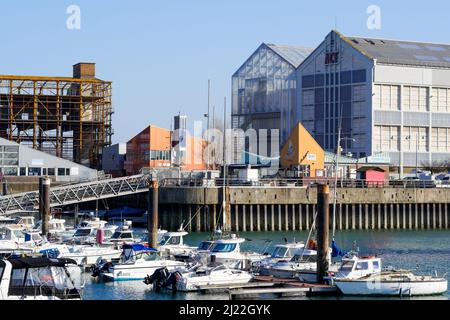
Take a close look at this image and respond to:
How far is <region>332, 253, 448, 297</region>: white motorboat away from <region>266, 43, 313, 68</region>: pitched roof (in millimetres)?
98563

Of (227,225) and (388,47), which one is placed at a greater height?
(388,47)

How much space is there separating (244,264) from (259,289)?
7.19 metres

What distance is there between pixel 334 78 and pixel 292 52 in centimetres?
2056

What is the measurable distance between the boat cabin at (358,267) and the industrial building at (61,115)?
276 feet

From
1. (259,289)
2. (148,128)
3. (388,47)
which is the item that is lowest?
(259,289)

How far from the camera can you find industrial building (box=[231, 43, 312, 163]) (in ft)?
465

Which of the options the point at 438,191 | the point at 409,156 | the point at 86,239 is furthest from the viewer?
the point at 409,156

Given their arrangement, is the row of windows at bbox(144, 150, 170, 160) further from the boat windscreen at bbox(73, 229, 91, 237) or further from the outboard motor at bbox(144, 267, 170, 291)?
the outboard motor at bbox(144, 267, 170, 291)

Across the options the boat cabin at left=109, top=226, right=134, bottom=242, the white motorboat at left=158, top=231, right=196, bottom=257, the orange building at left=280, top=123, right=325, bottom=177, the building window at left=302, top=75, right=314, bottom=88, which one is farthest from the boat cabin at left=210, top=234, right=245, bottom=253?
the building window at left=302, top=75, right=314, bottom=88

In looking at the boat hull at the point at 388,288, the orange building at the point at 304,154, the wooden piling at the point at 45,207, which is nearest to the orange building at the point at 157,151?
the orange building at the point at 304,154

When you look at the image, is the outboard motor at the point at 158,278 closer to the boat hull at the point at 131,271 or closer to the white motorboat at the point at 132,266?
the white motorboat at the point at 132,266

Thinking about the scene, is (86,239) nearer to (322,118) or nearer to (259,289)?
(259,289)

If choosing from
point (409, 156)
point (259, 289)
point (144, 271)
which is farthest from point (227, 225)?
point (409, 156)
